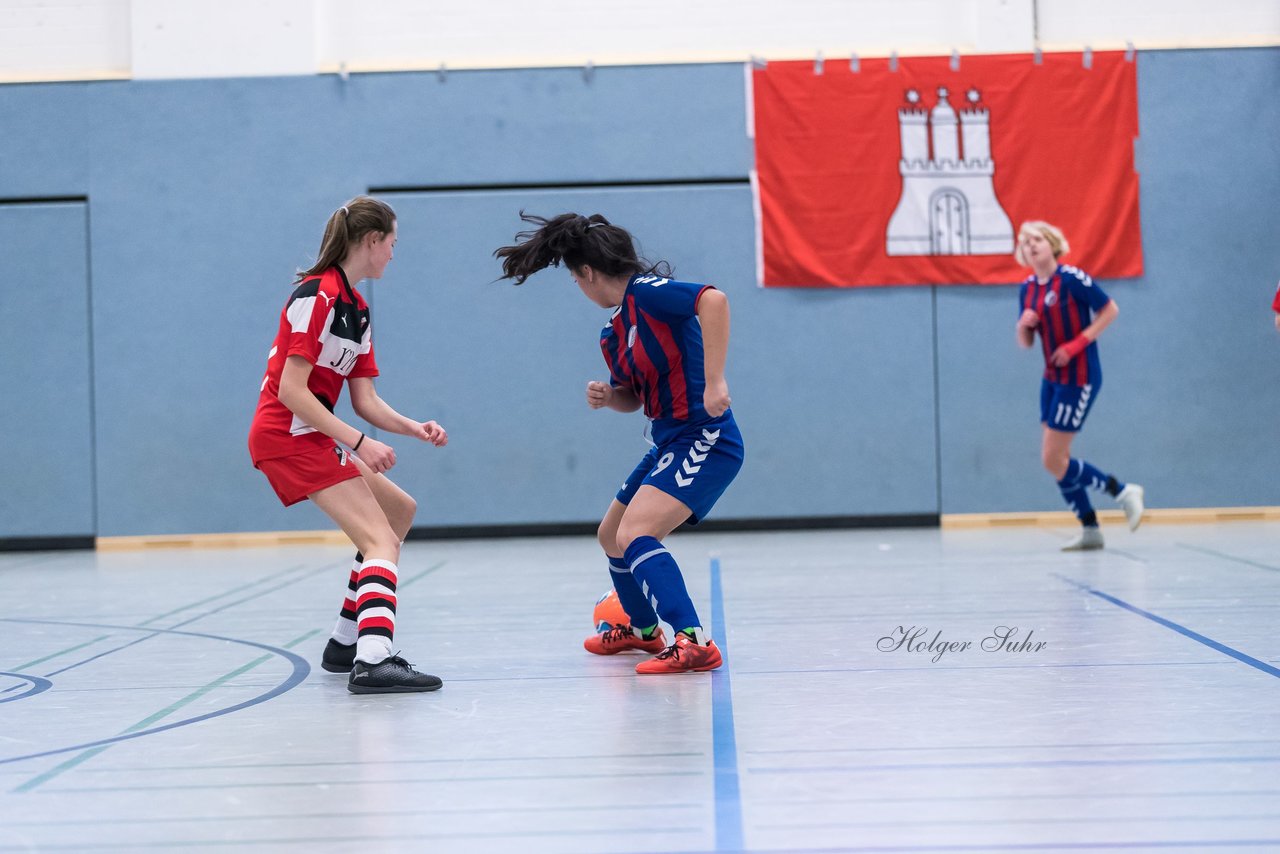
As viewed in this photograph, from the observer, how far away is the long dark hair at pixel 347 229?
12.6 feet

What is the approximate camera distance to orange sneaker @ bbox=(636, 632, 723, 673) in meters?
3.84

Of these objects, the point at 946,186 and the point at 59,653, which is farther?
the point at 946,186

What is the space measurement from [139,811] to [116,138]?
878 cm

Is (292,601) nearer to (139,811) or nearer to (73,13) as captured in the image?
(139,811)

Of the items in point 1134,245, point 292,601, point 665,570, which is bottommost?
point 292,601

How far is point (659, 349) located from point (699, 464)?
0.39 meters

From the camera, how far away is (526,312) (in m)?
10.1

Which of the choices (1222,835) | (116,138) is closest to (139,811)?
(1222,835)

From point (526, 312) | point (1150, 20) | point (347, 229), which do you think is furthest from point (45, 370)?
point (1150, 20)

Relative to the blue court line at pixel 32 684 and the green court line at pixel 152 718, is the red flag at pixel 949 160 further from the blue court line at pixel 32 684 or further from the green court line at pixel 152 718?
the blue court line at pixel 32 684

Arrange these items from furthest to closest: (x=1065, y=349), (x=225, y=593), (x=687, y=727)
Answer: (x=1065, y=349) → (x=225, y=593) → (x=687, y=727)

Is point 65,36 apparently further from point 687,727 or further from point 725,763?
point 725,763

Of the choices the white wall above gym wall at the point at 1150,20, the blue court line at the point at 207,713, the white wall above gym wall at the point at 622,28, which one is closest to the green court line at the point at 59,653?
the blue court line at the point at 207,713

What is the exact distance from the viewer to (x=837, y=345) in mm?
10031
